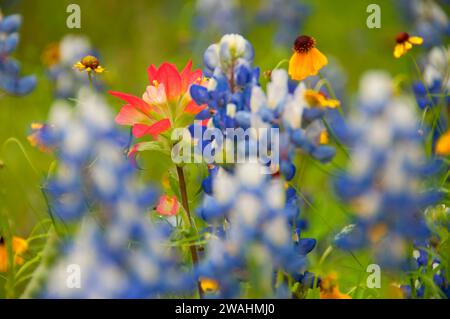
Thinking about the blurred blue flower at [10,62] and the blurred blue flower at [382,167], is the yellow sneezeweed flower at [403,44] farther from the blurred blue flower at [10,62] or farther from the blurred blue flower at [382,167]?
the blurred blue flower at [10,62]

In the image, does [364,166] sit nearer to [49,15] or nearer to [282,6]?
[49,15]

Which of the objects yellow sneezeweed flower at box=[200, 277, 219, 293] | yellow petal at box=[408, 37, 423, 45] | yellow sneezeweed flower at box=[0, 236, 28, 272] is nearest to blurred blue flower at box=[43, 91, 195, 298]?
yellow sneezeweed flower at box=[200, 277, 219, 293]

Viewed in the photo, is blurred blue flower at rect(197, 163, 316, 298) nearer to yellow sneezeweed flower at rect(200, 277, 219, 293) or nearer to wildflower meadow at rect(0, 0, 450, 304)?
wildflower meadow at rect(0, 0, 450, 304)

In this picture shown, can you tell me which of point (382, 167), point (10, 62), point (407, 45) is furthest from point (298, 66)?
point (10, 62)

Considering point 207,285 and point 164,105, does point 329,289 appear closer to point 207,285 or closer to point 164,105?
point 207,285

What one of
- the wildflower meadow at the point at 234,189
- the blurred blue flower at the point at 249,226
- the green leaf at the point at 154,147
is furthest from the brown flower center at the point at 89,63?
the blurred blue flower at the point at 249,226

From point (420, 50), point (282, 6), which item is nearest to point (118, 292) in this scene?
point (420, 50)
